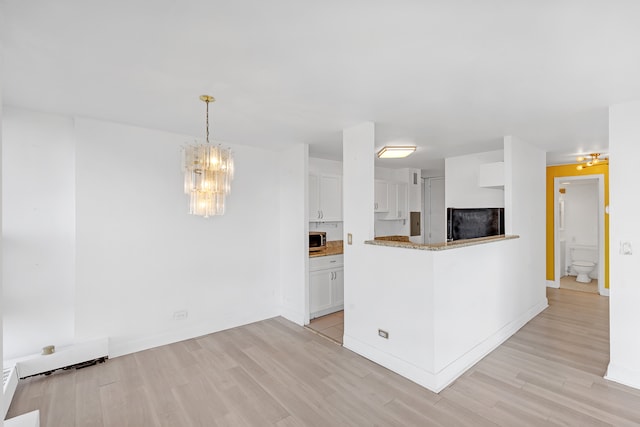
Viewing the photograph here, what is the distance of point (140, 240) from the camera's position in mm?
3408

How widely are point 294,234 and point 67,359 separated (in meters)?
2.67

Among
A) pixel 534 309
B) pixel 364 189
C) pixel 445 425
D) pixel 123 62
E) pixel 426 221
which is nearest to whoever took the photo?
pixel 123 62

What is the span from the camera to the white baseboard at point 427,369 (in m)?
2.65

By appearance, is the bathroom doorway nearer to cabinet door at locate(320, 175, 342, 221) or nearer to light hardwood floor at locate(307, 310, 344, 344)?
cabinet door at locate(320, 175, 342, 221)

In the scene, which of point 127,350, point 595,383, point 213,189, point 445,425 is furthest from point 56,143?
point 595,383

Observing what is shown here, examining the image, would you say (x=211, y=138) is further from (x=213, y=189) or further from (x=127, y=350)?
(x=127, y=350)

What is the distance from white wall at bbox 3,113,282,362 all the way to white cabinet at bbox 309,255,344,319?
0.92 ft

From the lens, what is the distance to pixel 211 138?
383 cm

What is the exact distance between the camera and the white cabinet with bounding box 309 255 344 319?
4312 millimetres

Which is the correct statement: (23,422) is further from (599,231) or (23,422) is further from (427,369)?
(599,231)

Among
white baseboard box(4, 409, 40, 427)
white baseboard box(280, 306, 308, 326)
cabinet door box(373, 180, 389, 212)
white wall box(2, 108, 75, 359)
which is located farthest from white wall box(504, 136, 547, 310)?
white wall box(2, 108, 75, 359)

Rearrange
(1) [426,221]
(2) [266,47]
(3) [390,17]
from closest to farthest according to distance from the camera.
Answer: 1. (3) [390,17]
2. (2) [266,47]
3. (1) [426,221]

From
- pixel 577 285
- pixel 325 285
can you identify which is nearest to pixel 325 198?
pixel 325 285

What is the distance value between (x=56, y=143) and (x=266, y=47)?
8.31 ft
